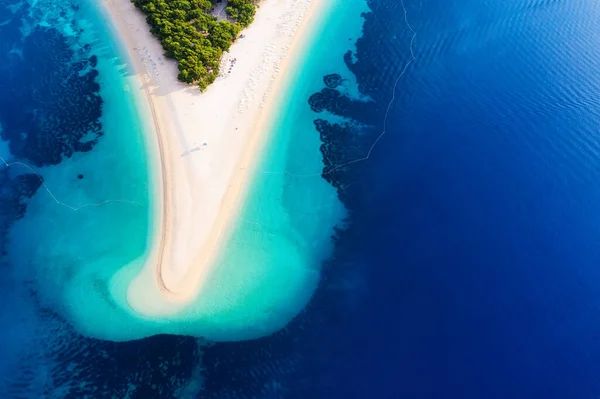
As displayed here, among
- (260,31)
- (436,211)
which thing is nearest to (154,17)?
(260,31)

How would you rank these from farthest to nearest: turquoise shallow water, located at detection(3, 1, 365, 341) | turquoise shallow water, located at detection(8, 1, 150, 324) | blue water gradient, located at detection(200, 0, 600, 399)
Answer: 1. turquoise shallow water, located at detection(8, 1, 150, 324)
2. turquoise shallow water, located at detection(3, 1, 365, 341)
3. blue water gradient, located at detection(200, 0, 600, 399)

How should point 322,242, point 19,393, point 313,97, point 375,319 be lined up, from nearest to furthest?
1. point 19,393
2. point 375,319
3. point 322,242
4. point 313,97

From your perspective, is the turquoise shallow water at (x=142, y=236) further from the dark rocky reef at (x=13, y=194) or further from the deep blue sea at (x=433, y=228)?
the deep blue sea at (x=433, y=228)

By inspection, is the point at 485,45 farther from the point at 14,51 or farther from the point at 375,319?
the point at 14,51

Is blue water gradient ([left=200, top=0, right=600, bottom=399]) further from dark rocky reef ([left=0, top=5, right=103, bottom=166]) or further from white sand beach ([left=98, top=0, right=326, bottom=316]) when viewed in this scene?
dark rocky reef ([left=0, top=5, right=103, bottom=166])

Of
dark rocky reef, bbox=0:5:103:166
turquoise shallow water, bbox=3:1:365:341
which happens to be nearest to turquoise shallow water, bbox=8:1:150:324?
turquoise shallow water, bbox=3:1:365:341

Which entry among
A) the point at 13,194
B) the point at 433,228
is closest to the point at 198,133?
the point at 13,194
